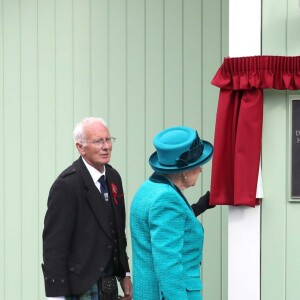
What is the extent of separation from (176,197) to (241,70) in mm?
1014

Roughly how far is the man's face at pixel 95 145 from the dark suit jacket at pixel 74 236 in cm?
10

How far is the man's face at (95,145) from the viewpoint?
467 centimetres

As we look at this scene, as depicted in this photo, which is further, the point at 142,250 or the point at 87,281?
the point at 87,281

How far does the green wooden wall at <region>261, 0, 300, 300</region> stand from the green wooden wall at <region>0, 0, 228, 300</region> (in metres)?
1.01

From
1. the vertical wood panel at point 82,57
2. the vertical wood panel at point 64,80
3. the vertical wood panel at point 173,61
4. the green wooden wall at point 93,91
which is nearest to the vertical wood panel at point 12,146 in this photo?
the green wooden wall at point 93,91

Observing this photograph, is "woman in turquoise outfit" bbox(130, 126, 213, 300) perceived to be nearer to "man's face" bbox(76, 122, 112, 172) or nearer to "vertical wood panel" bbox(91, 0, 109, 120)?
"man's face" bbox(76, 122, 112, 172)

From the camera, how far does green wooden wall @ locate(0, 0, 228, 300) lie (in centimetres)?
585

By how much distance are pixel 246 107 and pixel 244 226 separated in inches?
26.6

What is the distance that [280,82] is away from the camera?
186 inches

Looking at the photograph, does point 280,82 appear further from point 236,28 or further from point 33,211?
point 33,211

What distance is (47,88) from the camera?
620cm

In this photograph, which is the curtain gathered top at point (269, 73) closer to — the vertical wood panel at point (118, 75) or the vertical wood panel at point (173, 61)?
the vertical wood panel at point (173, 61)

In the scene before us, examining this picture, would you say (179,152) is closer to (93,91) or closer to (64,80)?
(93,91)

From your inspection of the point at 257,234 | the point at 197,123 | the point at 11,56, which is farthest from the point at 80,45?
the point at 257,234
